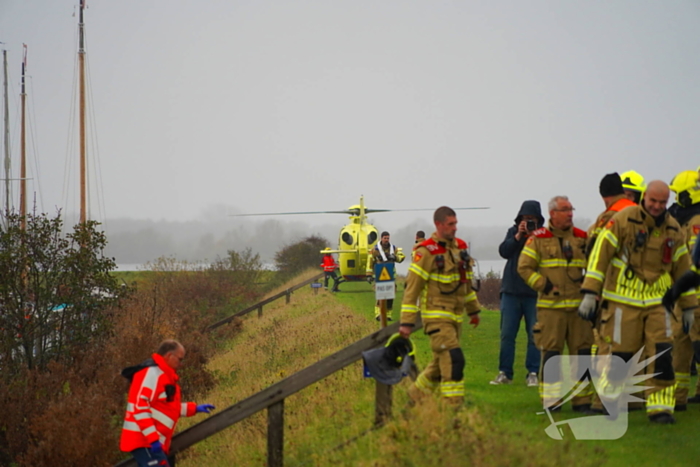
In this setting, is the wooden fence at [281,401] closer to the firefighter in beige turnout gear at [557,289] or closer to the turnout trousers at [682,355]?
the firefighter in beige turnout gear at [557,289]

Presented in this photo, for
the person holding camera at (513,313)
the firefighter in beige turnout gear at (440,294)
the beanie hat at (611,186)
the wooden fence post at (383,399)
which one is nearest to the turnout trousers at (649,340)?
the beanie hat at (611,186)

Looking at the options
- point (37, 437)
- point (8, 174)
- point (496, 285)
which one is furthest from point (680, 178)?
point (8, 174)

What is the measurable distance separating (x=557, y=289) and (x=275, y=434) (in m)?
3.40

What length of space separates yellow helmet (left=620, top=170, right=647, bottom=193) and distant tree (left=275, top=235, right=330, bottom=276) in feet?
181

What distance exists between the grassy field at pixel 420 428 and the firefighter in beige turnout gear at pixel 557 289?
0.35m

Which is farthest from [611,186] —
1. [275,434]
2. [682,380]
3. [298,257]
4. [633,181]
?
[298,257]

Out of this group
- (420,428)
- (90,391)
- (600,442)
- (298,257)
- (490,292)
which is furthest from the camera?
(298,257)

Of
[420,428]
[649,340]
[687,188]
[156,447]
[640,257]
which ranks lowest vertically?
[156,447]

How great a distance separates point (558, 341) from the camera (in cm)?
854

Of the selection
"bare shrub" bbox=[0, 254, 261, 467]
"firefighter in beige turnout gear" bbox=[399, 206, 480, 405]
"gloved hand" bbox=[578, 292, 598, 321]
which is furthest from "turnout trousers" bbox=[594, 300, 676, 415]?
"bare shrub" bbox=[0, 254, 261, 467]

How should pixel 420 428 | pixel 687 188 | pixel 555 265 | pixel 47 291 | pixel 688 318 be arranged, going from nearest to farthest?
pixel 420 428, pixel 688 318, pixel 555 265, pixel 687 188, pixel 47 291

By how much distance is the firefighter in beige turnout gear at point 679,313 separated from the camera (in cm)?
870

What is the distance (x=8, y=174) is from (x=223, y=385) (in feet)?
103

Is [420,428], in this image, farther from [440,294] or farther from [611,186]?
[611,186]
